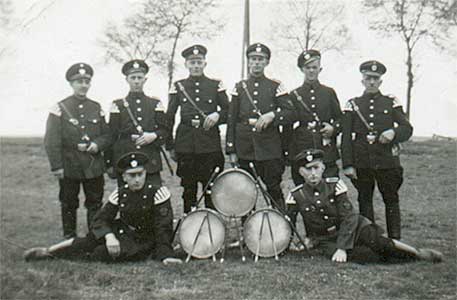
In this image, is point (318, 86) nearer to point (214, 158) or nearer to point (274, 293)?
point (214, 158)

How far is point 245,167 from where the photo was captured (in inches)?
215

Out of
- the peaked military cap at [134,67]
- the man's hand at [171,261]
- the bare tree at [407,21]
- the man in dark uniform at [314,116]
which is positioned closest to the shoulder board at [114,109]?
the peaked military cap at [134,67]

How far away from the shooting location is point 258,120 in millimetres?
5242

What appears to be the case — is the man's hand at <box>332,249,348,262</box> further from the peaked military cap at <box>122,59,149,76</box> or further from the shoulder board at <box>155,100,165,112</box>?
the peaked military cap at <box>122,59,149,76</box>

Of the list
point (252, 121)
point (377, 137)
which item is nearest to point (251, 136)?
point (252, 121)

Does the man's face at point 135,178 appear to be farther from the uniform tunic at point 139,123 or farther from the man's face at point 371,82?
the man's face at point 371,82

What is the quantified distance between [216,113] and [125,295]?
214 centimetres

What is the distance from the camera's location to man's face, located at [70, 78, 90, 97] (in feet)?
16.9

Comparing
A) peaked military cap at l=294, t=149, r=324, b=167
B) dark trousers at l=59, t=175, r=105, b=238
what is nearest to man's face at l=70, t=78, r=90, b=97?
dark trousers at l=59, t=175, r=105, b=238

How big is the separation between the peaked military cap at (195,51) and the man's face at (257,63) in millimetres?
460

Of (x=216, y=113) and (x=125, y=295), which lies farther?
(x=216, y=113)

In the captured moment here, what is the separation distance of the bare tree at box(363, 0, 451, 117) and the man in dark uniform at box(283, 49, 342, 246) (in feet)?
4.39

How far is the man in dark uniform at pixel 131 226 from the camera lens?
463 centimetres

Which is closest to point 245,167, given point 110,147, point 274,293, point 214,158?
point 214,158
